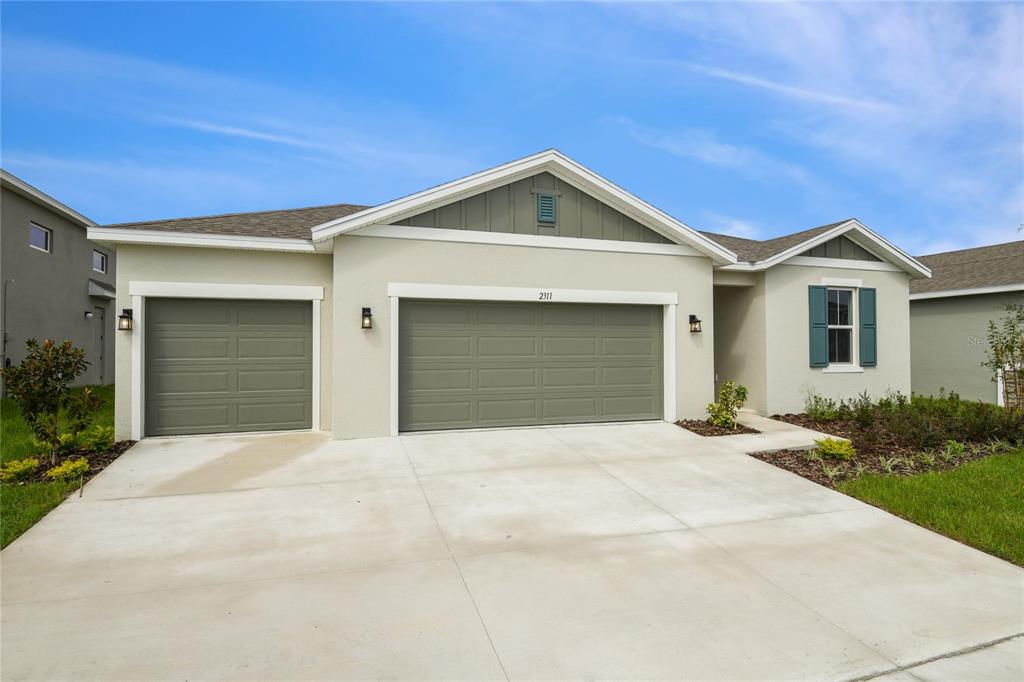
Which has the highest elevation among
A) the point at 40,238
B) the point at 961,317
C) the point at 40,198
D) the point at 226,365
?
the point at 40,198

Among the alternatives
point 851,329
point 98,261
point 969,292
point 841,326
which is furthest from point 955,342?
point 98,261

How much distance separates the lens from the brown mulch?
20.2 feet

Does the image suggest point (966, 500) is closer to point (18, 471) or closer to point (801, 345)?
point (801, 345)

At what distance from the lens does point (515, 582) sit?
11.6 ft

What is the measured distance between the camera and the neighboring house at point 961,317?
1302cm

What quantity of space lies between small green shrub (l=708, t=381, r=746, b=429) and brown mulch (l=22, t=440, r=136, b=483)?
29.8ft

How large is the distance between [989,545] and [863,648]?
2.47m

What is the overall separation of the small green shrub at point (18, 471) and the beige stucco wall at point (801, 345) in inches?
461

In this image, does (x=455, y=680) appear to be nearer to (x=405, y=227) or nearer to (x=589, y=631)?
(x=589, y=631)

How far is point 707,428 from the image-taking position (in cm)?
895

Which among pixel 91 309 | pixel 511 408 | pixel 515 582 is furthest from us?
pixel 91 309

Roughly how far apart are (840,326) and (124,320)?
13.3 metres

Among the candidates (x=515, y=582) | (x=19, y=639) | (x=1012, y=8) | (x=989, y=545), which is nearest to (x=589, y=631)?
(x=515, y=582)

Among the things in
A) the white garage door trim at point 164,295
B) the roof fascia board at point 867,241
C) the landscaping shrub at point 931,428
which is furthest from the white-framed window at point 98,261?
the landscaping shrub at point 931,428
